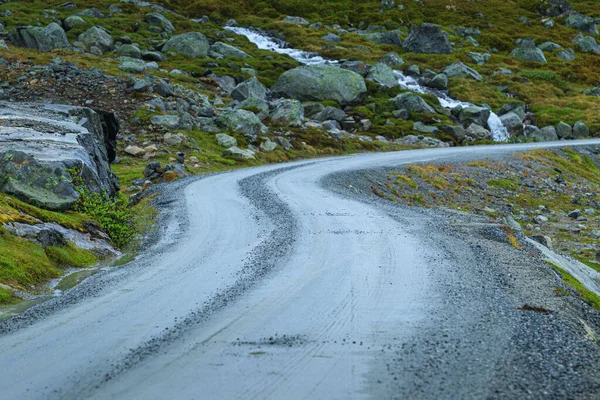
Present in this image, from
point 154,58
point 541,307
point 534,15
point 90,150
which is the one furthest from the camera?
point 534,15

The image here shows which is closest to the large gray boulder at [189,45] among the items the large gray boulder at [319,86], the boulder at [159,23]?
the boulder at [159,23]

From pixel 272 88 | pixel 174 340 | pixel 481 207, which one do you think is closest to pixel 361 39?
pixel 272 88

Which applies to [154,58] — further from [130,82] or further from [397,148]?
[397,148]

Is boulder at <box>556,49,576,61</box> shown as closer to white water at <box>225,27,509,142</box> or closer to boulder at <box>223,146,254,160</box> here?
white water at <box>225,27,509,142</box>

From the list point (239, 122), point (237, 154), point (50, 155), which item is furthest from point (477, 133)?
point (50, 155)

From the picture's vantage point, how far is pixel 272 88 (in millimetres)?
67375

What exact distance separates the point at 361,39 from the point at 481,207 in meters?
75.6

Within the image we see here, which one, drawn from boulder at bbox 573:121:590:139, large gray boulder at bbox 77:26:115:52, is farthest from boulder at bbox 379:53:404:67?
large gray boulder at bbox 77:26:115:52

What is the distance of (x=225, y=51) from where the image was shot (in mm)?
80625

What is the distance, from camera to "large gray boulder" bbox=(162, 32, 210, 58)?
77.7m

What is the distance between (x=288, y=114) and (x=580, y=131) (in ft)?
117

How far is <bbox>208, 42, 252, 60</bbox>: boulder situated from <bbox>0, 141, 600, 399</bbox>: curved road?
217 ft

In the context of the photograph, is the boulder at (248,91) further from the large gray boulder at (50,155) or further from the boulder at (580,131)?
the boulder at (580,131)

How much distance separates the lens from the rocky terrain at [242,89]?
19766mm
